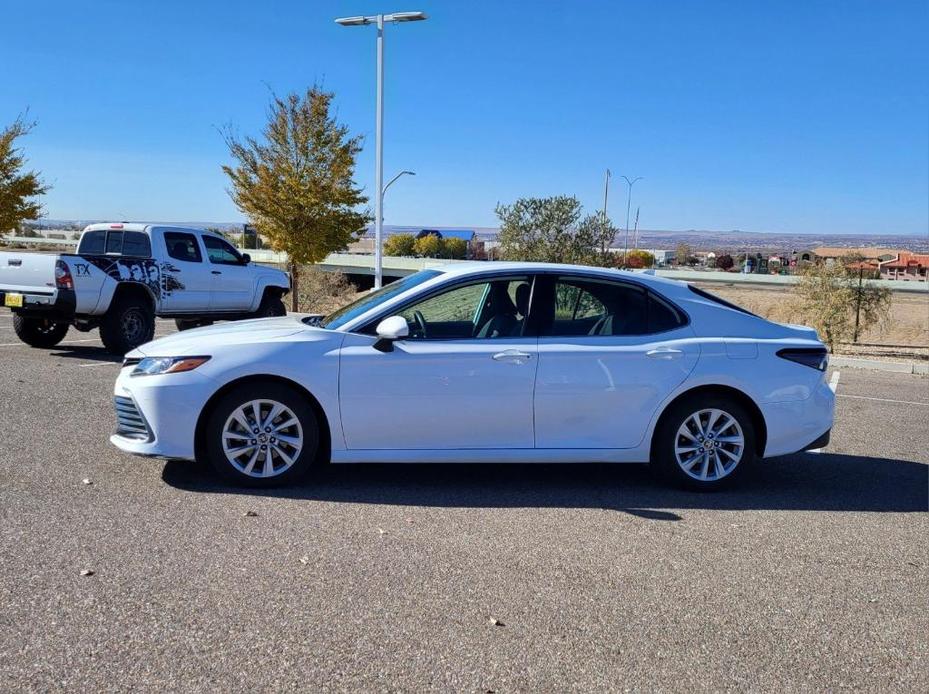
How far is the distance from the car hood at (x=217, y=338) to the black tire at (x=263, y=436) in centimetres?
31

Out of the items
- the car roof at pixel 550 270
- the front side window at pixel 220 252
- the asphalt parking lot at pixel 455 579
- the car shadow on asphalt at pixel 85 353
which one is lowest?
the asphalt parking lot at pixel 455 579

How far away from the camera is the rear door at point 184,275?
44.4ft

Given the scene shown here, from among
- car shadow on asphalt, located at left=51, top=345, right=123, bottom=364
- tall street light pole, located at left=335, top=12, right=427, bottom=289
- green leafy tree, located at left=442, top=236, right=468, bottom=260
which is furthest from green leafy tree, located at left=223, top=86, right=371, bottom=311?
green leafy tree, located at left=442, top=236, right=468, bottom=260

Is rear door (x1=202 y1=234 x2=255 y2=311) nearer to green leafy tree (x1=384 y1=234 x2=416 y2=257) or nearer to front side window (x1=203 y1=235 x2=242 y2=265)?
front side window (x1=203 y1=235 x2=242 y2=265)

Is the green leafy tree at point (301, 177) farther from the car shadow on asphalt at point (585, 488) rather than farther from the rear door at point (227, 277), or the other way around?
the car shadow on asphalt at point (585, 488)

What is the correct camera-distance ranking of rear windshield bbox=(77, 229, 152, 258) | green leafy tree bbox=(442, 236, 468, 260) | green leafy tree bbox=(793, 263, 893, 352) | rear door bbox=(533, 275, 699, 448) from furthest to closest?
green leafy tree bbox=(442, 236, 468, 260) < green leafy tree bbox=(793, 263, 893, 352) < rear windshield bbox=(77, 229, 152, 258) < rear door bbox=(533, 275, 699, 448)

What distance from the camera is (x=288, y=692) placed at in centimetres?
321

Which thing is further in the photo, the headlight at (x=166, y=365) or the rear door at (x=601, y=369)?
the rear door at (x=601, y=369)

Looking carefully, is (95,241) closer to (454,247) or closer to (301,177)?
(301,177)

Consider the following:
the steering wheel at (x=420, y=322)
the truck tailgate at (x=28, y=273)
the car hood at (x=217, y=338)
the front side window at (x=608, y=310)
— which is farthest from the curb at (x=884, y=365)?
→ the truck tailgate at (x=28, y=273)

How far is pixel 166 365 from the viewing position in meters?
5.73

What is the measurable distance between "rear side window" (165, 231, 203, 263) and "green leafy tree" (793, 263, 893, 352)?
1390 cm

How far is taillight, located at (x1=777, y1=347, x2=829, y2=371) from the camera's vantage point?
20.1 feet

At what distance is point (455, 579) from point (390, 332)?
180 cm
